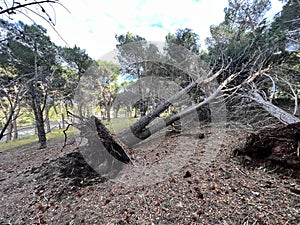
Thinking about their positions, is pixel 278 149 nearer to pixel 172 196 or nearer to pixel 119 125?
pixel 172 196

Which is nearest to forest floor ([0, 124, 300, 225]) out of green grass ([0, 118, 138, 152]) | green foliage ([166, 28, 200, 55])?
green grass ([0, 118, 138, 152])

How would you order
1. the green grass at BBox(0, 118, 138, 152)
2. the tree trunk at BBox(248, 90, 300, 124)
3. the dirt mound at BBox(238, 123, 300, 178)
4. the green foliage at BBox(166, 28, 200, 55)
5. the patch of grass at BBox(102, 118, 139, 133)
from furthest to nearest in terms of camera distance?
the green foliage at BBox(166, 28, 200, 55) → the green grass at BBox(0, 118, 138, 152) → the patch of grass at BBox(102, 118, 139, 133) → the tree trunk at BBox(248, 90, 300, 124) → the dirt mound at BBox(238, 123, 300, 178)

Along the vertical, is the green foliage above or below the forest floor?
above

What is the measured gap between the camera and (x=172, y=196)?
1411 millimetres

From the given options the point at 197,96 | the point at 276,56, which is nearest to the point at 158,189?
the point at 197,96

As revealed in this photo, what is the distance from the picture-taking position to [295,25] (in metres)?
4.91

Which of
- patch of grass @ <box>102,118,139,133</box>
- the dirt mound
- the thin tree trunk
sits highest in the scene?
the thin tree trunk

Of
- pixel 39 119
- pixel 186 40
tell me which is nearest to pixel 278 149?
pixel 39 119

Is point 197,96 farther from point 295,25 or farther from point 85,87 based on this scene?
point 85,87

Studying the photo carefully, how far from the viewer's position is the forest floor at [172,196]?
113cm

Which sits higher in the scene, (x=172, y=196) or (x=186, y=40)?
(x=186, y=40)

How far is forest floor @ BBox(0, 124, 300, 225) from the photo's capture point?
3.71ft

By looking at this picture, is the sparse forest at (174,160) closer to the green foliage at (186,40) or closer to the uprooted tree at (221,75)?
the uprooted tree at (221,75)

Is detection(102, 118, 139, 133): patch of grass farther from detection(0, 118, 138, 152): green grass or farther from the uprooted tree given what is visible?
the uprooted tree
